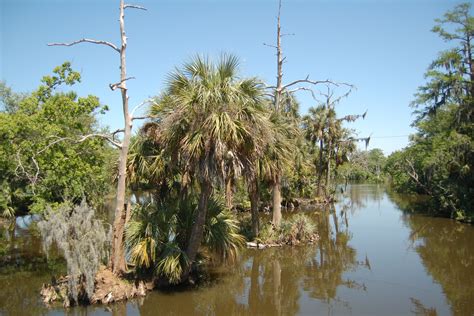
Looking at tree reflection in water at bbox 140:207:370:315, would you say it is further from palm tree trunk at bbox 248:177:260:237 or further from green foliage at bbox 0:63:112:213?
green foliage at bbox 0:63:112:213

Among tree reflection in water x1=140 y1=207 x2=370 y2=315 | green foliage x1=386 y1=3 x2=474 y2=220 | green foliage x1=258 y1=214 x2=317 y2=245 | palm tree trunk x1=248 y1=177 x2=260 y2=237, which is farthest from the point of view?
green foliage x1=386 y1=3 x2=474 y2=220

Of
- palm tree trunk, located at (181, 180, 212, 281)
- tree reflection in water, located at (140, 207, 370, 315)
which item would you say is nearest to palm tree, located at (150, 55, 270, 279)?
palm tree trunk, located at (181, 180, 212, 281)

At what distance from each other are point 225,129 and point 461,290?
26.1 ft

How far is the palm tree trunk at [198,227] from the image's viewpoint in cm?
916

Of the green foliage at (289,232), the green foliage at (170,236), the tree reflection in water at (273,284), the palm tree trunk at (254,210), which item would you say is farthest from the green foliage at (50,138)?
the green foliage at (289,232)

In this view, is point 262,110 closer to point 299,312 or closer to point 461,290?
point 299,312

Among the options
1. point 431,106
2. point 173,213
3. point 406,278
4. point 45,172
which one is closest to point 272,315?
point 173,213

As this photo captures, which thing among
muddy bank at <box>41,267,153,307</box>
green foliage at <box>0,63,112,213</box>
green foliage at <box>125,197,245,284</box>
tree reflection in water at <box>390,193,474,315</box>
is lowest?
tree reflection in water at <box>390,193,474,315</box>

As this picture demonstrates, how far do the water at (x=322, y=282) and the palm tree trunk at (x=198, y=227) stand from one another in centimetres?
95

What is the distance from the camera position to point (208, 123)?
8.40 metres

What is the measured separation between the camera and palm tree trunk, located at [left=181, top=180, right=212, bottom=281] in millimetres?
9164

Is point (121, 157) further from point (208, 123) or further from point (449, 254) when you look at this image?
point (449, 254)

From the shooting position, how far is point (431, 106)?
26719 mm

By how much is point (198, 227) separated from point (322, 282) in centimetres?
440
